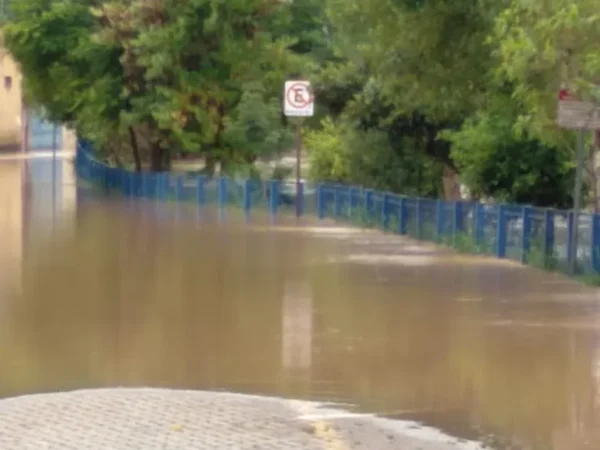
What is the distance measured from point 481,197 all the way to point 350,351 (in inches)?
584

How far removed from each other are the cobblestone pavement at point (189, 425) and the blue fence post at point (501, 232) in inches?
478

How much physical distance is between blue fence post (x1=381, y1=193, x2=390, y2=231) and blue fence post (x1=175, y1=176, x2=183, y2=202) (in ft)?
41.1

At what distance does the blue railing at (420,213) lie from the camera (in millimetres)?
21250

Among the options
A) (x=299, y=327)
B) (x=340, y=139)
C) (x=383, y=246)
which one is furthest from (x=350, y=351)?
(x=340, y=139)

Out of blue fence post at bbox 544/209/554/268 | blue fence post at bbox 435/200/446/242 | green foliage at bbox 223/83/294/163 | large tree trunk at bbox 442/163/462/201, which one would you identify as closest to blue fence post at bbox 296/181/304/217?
large tree trunk at bbox 442/163/462/201

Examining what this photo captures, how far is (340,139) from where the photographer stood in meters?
36.0

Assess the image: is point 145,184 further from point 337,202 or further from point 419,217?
point 419,217

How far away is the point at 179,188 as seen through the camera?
41.9 meters

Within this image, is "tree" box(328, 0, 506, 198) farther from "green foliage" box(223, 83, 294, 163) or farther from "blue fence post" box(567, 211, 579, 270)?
"green foliage" box(223, 83, 294, 163)

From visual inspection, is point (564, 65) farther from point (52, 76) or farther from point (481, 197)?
point (52, 76)

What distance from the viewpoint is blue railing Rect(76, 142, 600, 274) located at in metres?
21.2

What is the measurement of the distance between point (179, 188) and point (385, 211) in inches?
510

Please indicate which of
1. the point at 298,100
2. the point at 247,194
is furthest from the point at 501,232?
the point at 247,194

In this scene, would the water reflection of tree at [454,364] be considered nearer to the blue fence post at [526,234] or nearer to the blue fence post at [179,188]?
the blue fence post at [526,234]
